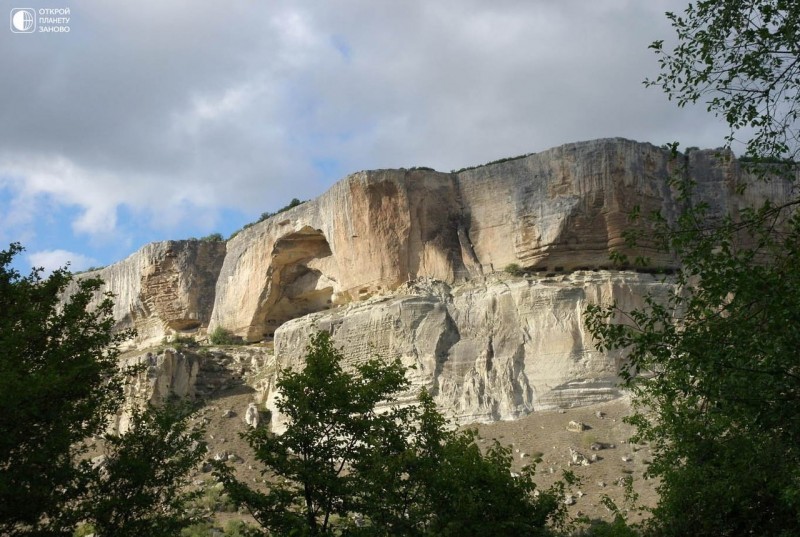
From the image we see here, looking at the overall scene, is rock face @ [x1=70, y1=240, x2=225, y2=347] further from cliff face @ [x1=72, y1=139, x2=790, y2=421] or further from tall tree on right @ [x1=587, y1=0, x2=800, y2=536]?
tall tree on right @ [x1=587, y1=0, x2=800, y2=536]

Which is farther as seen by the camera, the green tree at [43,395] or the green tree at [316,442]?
the green tree at [316,442]

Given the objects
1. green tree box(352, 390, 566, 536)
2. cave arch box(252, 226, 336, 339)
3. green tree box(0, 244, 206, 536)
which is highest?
cave arch box(252, 226, 336, 339)

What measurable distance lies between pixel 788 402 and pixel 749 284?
1532 millimetres

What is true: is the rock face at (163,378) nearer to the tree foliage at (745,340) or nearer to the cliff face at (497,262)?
the cliff face at (497,262)

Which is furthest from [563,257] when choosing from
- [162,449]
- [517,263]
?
[162,449]

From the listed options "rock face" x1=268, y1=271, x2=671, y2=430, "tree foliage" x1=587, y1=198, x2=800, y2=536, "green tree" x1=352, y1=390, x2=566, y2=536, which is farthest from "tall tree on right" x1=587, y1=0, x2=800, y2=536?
"rock face" x1=268, y1=271, x2=671, y2=430

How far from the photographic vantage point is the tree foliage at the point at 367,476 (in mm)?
16219

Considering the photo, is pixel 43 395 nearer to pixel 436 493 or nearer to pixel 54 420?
pixel 54 420

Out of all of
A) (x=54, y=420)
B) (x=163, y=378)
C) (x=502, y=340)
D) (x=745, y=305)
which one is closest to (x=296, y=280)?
(x=163, y=378)

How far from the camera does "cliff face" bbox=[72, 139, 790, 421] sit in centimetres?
3347

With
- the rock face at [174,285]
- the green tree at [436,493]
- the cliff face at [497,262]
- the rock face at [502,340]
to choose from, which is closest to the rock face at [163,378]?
the cliff face at [497,262]

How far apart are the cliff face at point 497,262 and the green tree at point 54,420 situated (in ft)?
54.8

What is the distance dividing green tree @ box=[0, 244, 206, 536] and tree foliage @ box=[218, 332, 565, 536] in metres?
2.10

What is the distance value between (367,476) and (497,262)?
21.5m
